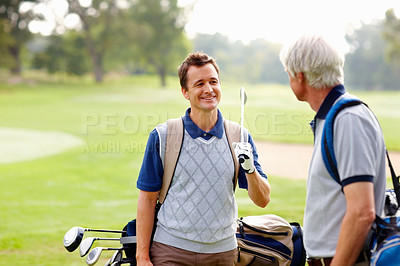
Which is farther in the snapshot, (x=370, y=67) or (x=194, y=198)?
(x=370, y=67)

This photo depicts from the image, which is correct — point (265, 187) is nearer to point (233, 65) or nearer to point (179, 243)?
point (179, 243)

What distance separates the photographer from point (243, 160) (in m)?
2.23

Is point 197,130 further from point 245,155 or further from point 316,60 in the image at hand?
point 316,60

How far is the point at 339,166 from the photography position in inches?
68.7

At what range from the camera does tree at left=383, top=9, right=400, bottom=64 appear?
1610 inches

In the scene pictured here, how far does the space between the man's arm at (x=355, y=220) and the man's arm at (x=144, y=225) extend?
41.1 inches

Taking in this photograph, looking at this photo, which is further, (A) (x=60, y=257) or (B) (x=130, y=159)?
(B) (x=130, y=159)

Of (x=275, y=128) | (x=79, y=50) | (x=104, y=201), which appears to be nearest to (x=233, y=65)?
(x=79, y=50)

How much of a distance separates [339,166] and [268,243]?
4.08 ft

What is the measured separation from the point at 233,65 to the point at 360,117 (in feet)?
175

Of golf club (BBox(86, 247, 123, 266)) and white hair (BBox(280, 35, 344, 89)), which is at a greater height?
white hair (BBox(280, 35, 344, 89))

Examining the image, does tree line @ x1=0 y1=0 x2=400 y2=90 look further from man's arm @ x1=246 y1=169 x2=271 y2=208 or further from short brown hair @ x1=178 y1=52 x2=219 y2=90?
man's arm @ x1=246 y1=169 x2=271 y2=208

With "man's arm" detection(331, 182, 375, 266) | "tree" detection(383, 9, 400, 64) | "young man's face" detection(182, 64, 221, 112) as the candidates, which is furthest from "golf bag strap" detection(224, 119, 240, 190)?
"tree" detection(383, 9, 400, 64)

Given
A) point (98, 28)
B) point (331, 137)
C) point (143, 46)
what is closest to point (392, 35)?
point (143, 46)
